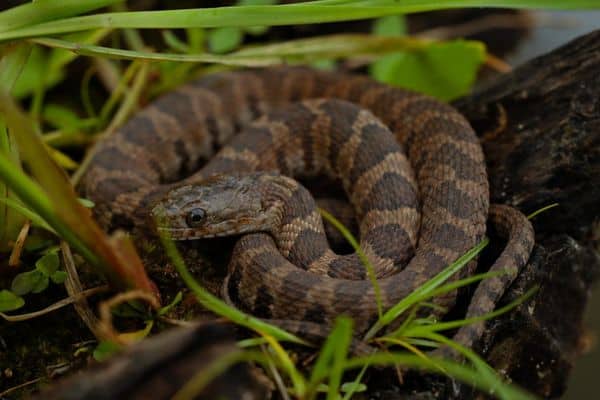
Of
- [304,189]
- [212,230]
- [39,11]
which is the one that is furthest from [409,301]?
[39,11]

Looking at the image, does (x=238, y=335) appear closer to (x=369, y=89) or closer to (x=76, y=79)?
(x=369, y=89)

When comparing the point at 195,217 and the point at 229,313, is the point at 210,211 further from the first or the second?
the point at 229,313

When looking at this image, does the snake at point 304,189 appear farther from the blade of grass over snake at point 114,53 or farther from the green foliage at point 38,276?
the blade of grass over snake at point 114,53

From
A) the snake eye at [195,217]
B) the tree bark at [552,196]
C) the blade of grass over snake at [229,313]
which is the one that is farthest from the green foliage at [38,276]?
the tree bark at [552,196]

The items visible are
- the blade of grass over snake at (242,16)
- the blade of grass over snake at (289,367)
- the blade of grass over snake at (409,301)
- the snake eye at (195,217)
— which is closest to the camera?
the blade of grass over snake at (289,367)

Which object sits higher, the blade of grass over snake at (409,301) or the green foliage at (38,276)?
the green foliage at (38,276)

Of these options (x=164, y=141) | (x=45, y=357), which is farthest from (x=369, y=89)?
(x=45, y=357)
